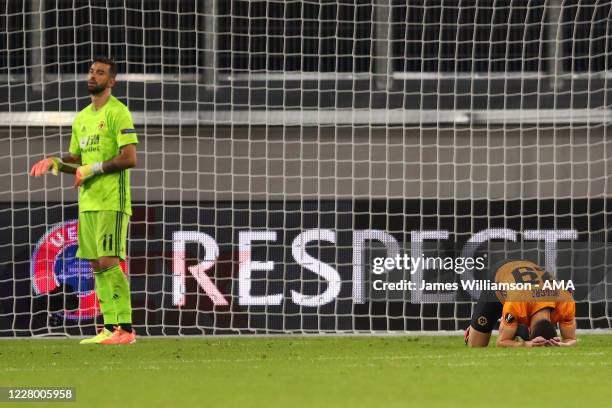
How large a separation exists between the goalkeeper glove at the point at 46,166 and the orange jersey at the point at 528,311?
2.49 metres

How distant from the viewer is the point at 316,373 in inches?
227

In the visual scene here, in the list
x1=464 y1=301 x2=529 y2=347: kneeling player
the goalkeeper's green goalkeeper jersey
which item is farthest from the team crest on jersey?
x1=464 y1=301 x2=529 y2=347: kneeling player

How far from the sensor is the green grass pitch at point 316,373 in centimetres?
471

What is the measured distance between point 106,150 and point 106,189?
21cm

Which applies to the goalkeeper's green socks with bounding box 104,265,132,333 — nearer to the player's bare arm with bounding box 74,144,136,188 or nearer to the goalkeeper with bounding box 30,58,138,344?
the goalkeeper with bounding box 30,58,138,344

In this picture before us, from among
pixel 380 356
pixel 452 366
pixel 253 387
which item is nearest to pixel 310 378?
pixel 253 387

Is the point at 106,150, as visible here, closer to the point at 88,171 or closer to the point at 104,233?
the point at 88,171

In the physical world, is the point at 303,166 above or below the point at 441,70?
below

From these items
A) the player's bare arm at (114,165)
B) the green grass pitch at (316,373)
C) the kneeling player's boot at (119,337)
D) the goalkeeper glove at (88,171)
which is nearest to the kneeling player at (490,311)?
the green grass pitch at (316,373)

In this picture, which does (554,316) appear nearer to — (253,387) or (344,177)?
(253,387)

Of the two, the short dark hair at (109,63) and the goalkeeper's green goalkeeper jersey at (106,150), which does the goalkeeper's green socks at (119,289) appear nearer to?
the goalkeeper's green goalkeeper jersey at (106,150)

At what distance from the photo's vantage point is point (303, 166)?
36.3ft

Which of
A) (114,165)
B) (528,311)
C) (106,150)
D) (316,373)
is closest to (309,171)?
(106,150)

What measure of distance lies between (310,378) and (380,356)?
142 cm
